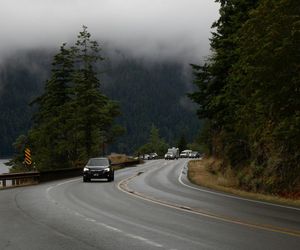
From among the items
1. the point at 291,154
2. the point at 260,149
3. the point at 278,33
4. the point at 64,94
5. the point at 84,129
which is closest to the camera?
the point at 278,33

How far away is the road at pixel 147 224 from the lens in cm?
1119

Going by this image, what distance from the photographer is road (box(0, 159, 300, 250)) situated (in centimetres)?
1119

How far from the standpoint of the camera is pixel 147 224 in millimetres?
14203

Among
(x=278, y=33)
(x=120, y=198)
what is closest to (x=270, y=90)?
(x=278, y=33)

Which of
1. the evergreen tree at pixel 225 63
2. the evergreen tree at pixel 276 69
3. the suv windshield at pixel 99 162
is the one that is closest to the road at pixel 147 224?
the evergreen tree at pixel 276 69

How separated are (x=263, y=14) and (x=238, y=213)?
8.95 meters

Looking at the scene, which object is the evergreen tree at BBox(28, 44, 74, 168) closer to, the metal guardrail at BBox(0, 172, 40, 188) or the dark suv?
the metal guardrail at BBox(0, 172, 40, 188)

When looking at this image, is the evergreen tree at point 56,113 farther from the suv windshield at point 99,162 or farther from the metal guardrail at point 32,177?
the suv windshield at point 99,162

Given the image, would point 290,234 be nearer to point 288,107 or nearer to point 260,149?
point 288,107

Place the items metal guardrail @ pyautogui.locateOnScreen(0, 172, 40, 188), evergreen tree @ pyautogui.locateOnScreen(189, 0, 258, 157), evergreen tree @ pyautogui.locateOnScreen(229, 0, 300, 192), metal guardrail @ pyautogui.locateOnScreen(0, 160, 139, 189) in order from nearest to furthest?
evergreen tree @ pyautogui.locateOnScreen(229, 0, 300, 192) → evergreen tree @ pyautogui.locateOnScreen(189, 0, 258, 157) → metal guardrail @ pyautogui.locateOnScreen(0, 160, 139, 189) → metal guardrail @ pyautogui.locateOnScreen(0, 172, 40, 188)

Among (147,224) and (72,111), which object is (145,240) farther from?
(72,111)

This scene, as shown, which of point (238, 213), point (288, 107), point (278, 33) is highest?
point (278, 33)

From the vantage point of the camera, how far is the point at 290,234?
12.5 metres

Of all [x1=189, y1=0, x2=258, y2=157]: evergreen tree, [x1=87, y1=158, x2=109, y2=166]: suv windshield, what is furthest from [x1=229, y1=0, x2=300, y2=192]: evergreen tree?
[x1=87, y1=158, x2=109, y2=166]: suv windshield
